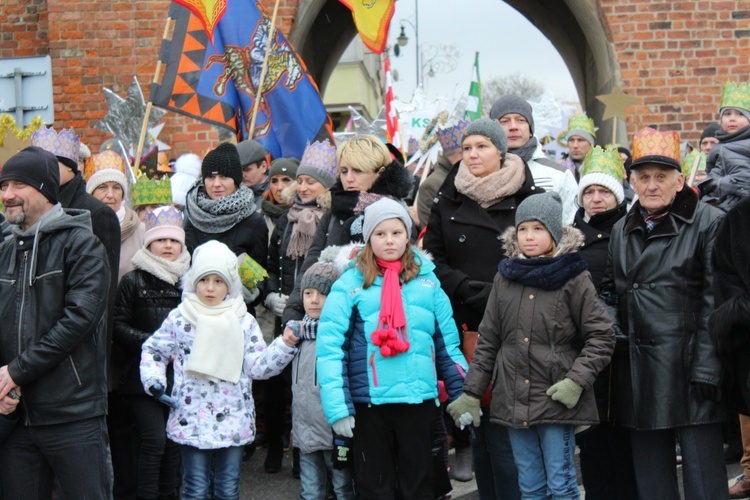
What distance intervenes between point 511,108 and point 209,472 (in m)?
2.50

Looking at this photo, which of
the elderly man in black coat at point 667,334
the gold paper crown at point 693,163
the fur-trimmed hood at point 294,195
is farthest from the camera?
the gold paper crown at point 693,163

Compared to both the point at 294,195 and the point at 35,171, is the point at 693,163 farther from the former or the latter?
the point at 35,171

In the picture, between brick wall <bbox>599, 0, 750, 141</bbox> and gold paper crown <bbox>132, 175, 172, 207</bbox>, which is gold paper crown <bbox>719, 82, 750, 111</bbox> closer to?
gold paper crown <bbox>132, 175, 172, 207</bbox>

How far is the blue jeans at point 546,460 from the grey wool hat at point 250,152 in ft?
11.2

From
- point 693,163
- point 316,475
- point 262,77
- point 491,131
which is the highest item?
point 262,77

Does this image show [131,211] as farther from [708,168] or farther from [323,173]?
[708,168]

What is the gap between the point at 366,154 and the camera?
5.48 m

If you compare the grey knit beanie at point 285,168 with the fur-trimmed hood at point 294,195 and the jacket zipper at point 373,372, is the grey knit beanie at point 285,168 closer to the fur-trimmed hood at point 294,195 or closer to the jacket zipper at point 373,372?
the fur-trimmed hood at point 294,195

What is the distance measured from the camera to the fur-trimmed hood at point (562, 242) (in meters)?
4.50

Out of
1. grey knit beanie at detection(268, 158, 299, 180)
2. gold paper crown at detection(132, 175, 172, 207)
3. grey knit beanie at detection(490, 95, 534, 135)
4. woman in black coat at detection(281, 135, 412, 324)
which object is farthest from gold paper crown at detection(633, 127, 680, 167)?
grey knit beanie at detection(268, 158, 299, 180)

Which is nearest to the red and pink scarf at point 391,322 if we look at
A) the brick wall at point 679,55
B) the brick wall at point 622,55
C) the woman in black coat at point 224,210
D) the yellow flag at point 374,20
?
the woman in black coat at point 224,210

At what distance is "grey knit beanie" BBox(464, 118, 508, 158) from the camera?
4.97 meters

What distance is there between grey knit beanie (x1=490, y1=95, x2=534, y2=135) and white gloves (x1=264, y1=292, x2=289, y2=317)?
163 centimetres

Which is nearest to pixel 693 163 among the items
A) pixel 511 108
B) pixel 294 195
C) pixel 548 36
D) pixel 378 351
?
pixel 511 108
